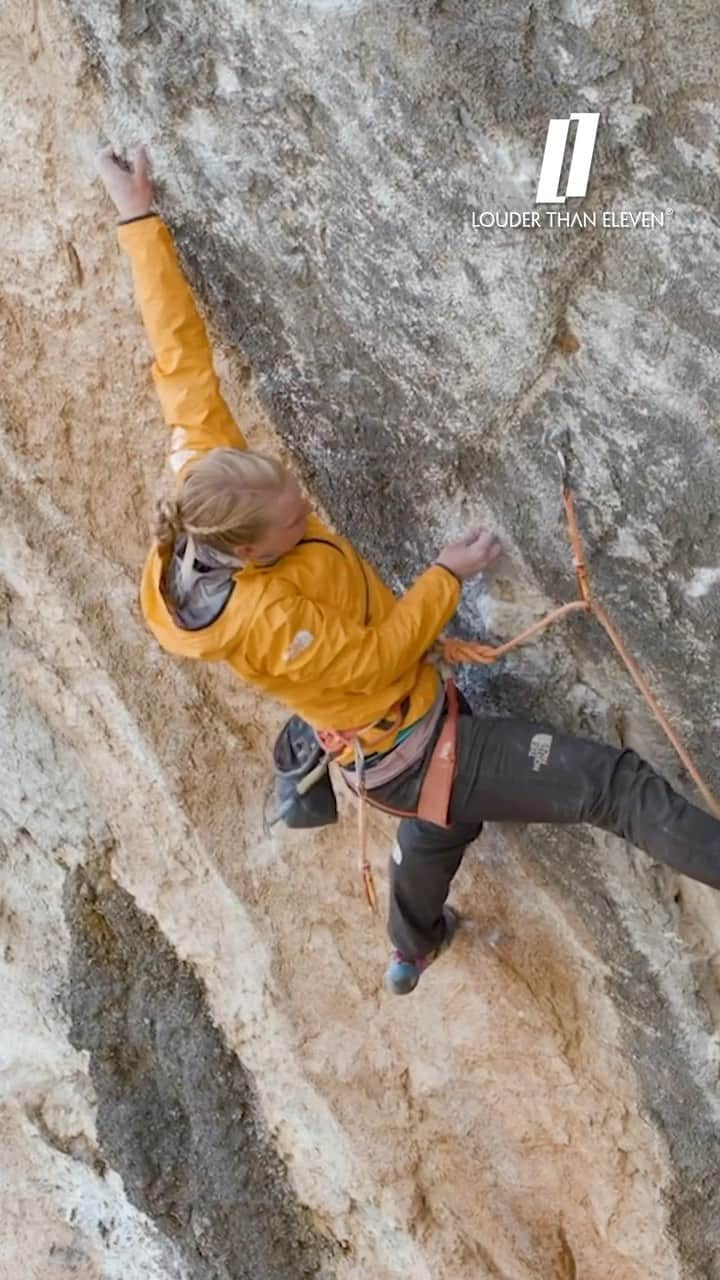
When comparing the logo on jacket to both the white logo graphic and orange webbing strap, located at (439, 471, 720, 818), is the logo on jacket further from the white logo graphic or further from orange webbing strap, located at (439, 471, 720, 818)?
the white logo graphic

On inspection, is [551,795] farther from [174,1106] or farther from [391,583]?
[174,1106]

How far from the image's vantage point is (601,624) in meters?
2.80

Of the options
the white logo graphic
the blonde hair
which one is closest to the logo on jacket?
the blonde hair

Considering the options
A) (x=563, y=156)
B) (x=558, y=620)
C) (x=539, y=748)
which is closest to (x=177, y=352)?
(x=563, y=156)

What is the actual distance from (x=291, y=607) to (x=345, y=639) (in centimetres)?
11

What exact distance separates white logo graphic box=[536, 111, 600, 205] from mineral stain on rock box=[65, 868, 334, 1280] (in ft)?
6.74

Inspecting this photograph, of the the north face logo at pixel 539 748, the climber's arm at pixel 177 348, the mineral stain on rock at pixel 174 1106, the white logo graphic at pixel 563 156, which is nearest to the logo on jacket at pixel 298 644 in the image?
the climber's arm at pixel 177 348

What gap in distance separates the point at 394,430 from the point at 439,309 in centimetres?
28

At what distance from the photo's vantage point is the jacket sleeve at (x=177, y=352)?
264cm

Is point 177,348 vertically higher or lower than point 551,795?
higher

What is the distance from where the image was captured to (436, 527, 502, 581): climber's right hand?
2.70 metres

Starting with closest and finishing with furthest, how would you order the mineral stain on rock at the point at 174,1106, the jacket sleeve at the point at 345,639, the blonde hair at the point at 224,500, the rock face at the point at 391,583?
the blonde hair at the point at 224,500
the jacket sleeve at the point at 345,639
the rock face at the point at 391,583
the mineral stain on rock at the point at 174,1106

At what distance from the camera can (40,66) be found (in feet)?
9.52

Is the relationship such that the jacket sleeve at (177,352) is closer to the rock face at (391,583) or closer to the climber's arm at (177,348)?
the climber's arm at (177,348)
